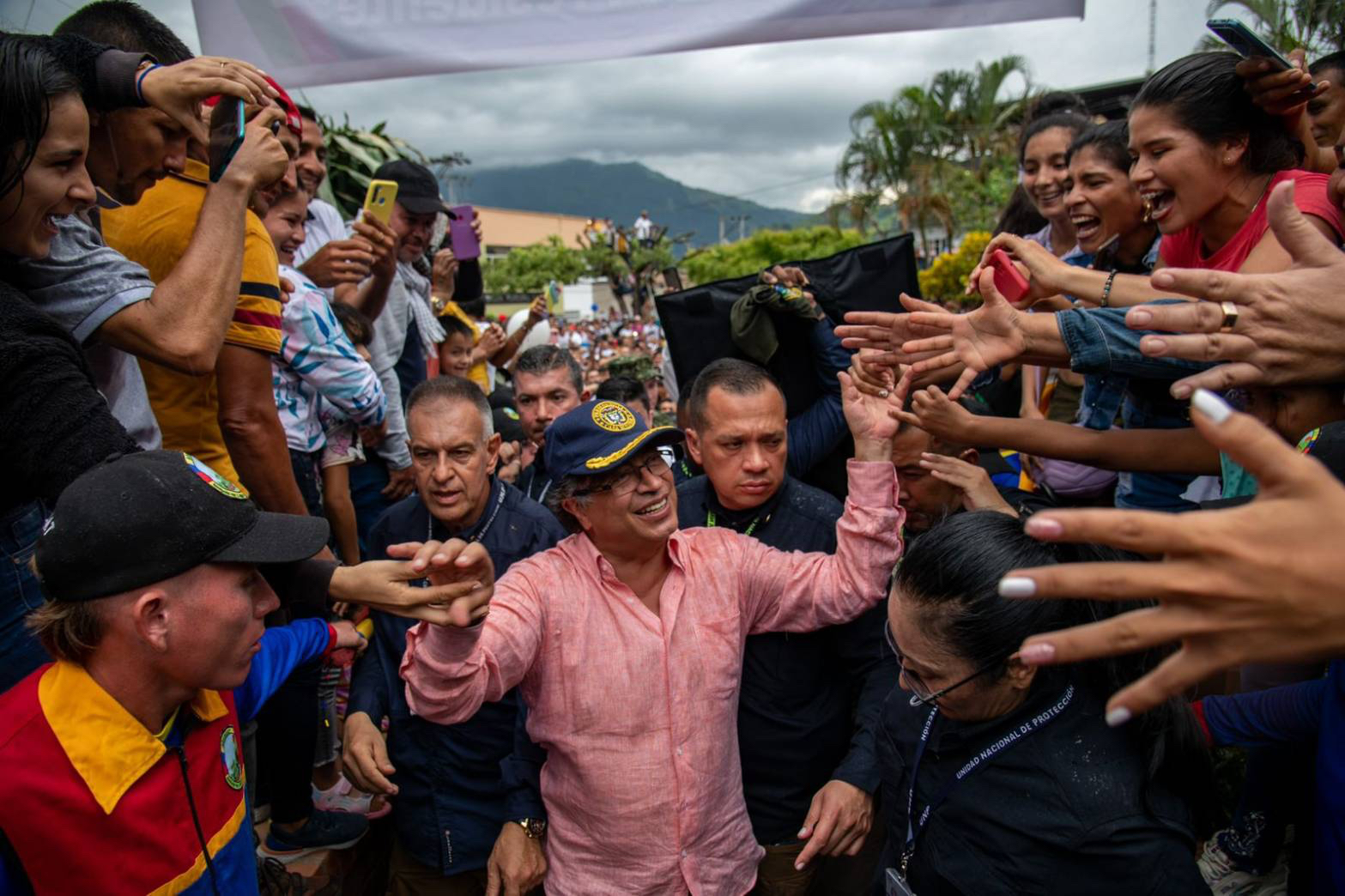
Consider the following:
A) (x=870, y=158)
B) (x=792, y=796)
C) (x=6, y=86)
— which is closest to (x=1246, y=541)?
(x=792, y=796)

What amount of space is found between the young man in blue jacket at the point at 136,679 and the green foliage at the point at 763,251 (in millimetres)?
35286

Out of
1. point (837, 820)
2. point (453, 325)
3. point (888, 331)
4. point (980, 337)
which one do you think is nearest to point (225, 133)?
point (888, 331)

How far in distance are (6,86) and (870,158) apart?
31.6 meters

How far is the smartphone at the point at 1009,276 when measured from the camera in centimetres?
225

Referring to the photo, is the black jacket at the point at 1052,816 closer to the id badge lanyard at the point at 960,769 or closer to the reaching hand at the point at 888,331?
the id badge lanyard at the point at 960,769

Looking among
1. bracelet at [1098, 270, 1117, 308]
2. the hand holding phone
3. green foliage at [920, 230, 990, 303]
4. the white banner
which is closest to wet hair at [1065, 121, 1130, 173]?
the white banner

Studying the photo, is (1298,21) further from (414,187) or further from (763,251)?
(763,251)

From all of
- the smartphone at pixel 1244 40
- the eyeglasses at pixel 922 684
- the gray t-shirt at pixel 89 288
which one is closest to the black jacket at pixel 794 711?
the eyeglasses at pixel 922 684

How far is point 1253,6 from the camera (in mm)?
11133

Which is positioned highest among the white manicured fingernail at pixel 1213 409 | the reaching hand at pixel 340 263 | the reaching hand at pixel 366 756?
the reaching hand at pixel 340 263

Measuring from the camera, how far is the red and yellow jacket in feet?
5.04

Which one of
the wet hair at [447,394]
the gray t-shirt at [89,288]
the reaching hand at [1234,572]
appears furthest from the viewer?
the wet hair at [447,394]

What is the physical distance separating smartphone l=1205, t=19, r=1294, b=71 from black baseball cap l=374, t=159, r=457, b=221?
3.67 meters

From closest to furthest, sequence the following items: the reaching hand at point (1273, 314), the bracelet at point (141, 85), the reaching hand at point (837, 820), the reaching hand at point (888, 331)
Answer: the reaching hand at point (1273, 314), the bracelet at point (141, 85), the reaching hand at point (888, 331), the reaching hand at point (837, 820)
